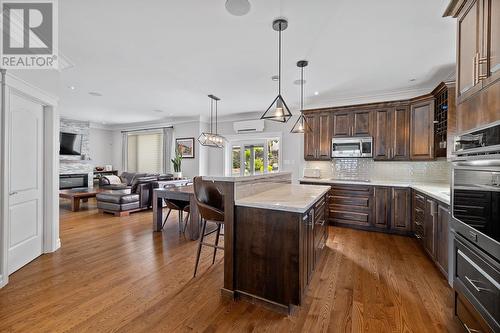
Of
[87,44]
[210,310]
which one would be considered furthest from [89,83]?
[210,310]

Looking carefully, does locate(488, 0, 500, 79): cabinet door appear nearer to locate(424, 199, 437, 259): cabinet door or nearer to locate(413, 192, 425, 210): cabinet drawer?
locate(424, 199, 437, 259): cabinet door

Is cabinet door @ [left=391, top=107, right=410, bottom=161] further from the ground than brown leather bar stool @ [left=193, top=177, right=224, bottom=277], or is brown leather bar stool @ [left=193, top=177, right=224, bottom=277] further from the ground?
cabinet door @ [left=391, top=107, right=410, bottom=161]

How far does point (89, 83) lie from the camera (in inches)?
168

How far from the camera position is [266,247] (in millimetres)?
2000

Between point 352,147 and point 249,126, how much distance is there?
9.74 ft

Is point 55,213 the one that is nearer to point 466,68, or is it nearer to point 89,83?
point 89,83

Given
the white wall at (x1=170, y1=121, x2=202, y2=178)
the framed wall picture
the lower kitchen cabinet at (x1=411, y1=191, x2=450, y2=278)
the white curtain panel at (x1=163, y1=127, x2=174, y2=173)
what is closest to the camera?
the lower kitchen cabinet at (x1=411, y1=191, x2=450, y2=278)

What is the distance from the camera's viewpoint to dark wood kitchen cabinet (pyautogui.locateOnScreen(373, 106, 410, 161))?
421cm

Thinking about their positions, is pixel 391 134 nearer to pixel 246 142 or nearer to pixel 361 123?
pixel 361 123

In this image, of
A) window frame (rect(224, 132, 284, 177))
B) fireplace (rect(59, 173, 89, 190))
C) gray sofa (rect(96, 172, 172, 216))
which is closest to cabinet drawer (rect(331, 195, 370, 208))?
window frame (rect(224, 132, 284, 177))

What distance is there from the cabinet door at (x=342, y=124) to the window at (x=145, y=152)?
607 cm

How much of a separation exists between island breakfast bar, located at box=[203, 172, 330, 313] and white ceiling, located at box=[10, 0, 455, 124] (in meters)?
1.62

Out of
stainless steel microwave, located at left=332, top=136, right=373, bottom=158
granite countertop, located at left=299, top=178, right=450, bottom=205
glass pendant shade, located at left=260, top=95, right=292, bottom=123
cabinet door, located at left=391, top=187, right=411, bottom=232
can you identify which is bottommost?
cabinet door, located at left=391, top=187, right=411, bottom=232

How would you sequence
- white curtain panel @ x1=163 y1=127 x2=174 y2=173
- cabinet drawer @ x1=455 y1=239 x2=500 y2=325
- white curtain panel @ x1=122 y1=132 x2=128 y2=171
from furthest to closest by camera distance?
white curtain panel @ x1=122 y1=132 x2=128 y2=171
white curtain panel @ x1=163 y1=127 x2=174 y2=173
cabinet drawer @ x1=455 y1=239 x2=500 y2=325
